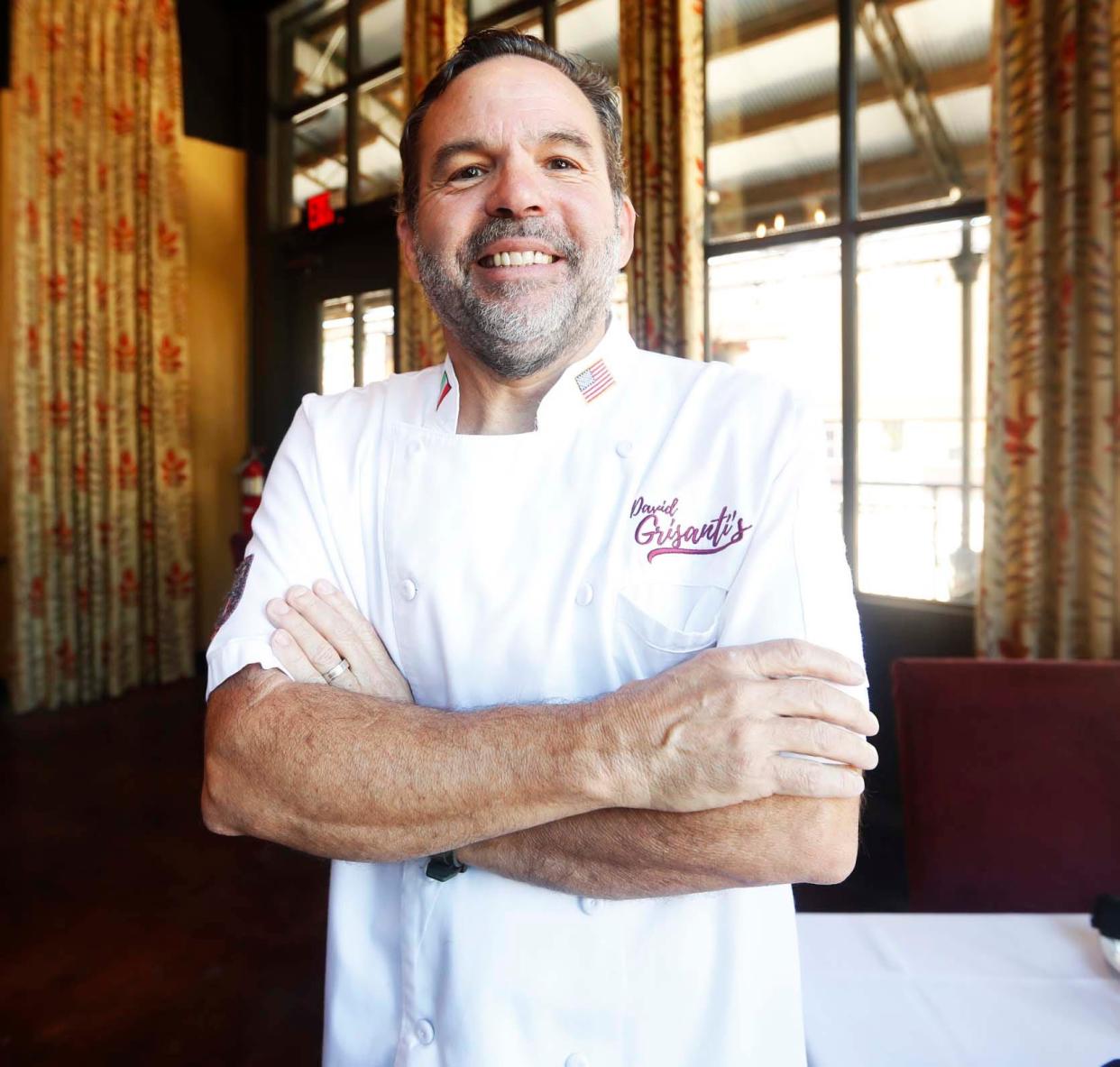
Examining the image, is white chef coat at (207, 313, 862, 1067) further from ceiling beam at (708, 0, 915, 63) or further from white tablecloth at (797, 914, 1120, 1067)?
ceiling beam at (708, 0, 915, 63)

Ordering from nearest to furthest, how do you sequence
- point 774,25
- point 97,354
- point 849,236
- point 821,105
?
point 849,236 < point 821,105 < point 774,25 < point 97,354

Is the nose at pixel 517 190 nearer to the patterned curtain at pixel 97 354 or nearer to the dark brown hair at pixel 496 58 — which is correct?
the dark brown hair at pixel 496 58

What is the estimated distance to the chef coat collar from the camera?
3.39 feet

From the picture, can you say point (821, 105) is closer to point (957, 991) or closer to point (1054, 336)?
point (1054, 336)

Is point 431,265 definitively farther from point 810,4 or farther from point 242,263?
point 242,263

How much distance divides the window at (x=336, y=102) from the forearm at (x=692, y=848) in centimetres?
385

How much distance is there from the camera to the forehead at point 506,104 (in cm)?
104

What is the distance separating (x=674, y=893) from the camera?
0.81 m

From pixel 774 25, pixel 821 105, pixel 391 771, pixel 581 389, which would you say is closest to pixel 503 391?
pixel 581 389

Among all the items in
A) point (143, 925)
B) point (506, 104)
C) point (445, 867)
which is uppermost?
point (506, 104)

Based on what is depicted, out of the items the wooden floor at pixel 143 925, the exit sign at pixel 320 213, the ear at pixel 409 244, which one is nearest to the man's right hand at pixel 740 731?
the ear at pixel 409 244

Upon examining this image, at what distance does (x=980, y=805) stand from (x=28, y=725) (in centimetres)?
413

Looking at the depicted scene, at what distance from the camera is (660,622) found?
2.99ft

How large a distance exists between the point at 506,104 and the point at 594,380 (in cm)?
36
